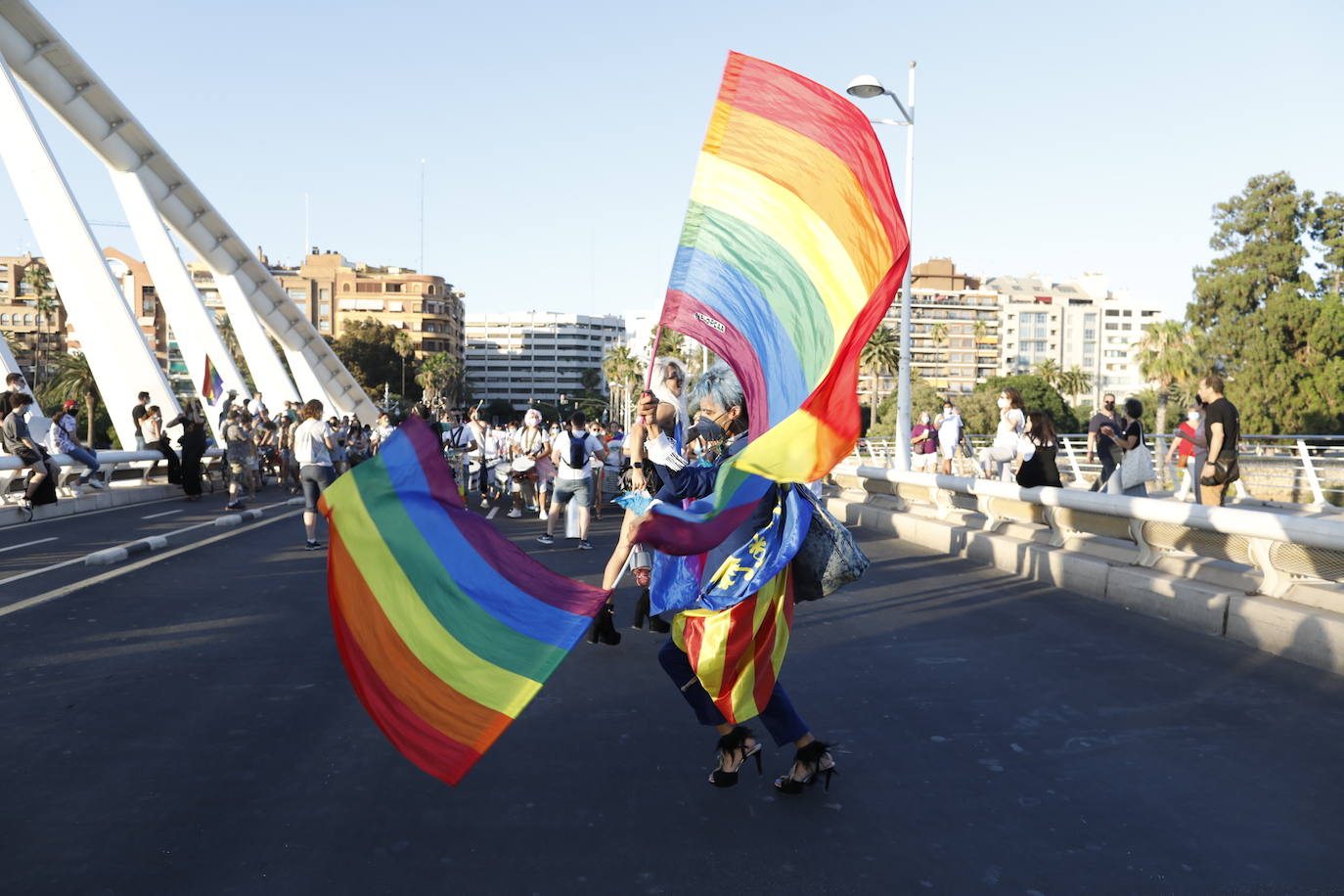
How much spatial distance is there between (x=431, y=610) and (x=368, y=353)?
12438 centimetres

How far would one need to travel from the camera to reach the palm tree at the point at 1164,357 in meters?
74.2

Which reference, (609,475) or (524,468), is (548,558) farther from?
(609,475)

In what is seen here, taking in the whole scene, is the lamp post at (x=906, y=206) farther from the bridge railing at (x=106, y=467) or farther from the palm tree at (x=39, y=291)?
the palm tree at (x=39, y=291)

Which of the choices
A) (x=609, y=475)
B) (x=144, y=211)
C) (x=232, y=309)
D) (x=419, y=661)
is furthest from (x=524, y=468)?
(x=232, y=309)

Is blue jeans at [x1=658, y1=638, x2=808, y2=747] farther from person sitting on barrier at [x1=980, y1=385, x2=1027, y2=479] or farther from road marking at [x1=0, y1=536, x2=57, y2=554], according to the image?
road marking at [x1=0, y1=536, x2=57, y2=554]

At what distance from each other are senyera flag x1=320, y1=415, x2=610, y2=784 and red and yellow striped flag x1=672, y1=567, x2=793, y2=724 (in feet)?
1.56

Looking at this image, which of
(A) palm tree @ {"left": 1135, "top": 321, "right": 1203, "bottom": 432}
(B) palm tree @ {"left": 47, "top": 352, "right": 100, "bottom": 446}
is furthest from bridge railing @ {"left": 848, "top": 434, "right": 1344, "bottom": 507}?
(B) palm tree @ {"left": 47, "top": 352, "right": 100, "bottom": 446}

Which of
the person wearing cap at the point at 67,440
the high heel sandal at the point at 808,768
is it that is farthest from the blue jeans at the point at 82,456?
the high heel sandal at the point at 808,768

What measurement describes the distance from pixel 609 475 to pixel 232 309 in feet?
96.0

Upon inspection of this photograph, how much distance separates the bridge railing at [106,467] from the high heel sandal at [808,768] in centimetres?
1496

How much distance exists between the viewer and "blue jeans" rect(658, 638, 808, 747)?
4.43 metres

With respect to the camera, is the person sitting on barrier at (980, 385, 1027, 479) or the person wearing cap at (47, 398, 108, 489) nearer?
the person sitting on barrier at (980, 385, 1027, 479)

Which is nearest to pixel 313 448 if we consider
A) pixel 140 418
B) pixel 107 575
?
pixel 107 575

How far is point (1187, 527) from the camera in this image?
8328 mm
